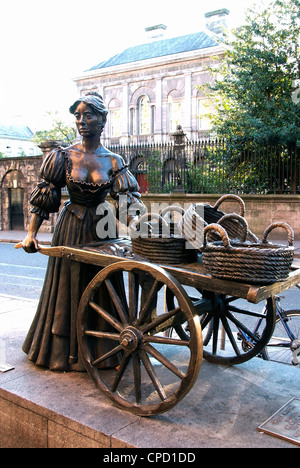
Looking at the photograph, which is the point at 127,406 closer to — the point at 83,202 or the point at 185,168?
the point at 83,202

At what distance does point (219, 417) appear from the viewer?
2768 mm

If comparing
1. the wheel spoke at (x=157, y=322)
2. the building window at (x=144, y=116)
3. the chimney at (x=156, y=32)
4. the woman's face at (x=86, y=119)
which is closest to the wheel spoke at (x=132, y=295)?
the wheel spoke at (x=157, y=322)

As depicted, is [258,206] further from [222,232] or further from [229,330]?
[222,232]

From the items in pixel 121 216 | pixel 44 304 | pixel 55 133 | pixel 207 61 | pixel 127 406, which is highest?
pixel 207 61

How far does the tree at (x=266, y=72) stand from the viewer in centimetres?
1505

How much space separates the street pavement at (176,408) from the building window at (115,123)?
3396cm

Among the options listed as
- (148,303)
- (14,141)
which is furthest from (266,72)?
(14,141)

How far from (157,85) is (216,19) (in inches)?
310

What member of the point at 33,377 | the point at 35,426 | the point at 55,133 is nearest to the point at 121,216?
the point at 33,377

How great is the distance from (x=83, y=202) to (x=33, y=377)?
4.43 ft

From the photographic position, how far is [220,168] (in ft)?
49.8

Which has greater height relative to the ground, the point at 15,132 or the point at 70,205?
the point at 15,132

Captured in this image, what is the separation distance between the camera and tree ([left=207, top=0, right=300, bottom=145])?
49.4 feet
